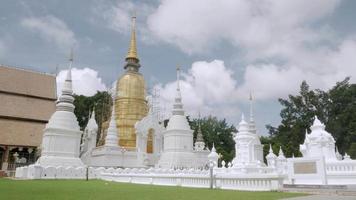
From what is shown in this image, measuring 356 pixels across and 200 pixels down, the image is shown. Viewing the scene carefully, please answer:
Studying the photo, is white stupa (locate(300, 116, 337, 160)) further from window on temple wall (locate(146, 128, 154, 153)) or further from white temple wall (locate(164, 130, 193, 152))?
window on temple wall (locate(146, 128, 154, 153))

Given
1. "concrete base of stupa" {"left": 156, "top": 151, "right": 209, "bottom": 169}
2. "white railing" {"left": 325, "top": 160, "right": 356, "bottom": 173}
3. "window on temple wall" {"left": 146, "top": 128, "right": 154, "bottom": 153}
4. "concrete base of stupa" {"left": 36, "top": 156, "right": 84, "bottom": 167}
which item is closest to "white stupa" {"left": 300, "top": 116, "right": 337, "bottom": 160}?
"white railing" {"left": 325, "top": 160, "right": 356, "bottom": 173}

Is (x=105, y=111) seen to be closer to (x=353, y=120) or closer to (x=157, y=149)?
(x=157, y=149)

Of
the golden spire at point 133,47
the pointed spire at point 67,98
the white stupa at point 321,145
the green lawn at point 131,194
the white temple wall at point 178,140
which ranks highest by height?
the golden spire at point 133,47

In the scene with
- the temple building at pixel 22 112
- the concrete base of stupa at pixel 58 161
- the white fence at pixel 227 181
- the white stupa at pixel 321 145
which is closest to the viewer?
the white fence at pixel 227 181

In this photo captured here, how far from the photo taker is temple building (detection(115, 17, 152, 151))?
1371 inches

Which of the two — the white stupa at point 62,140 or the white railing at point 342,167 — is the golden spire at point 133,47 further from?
the white railing at point 342,167

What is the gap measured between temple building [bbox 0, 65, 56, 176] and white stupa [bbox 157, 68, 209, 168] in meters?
13.5

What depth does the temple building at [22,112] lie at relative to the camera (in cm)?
3319

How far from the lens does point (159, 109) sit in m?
40.5

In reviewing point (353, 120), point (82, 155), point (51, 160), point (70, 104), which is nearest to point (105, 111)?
point (82, 155)

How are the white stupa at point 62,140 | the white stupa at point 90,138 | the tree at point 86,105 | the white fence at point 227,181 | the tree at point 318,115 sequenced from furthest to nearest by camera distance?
the tree at point 86,105 < the tree at point 318,115 < the white stupa at point 90,138 < the white stupa at point 62,140 < the white fence at point 227,181

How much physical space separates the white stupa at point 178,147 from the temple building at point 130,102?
14.6 ft

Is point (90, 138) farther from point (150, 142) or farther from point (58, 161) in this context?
point (58, 161)

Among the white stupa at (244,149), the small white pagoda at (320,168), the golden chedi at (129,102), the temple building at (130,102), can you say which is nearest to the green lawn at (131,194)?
the small white pagoda at (320,168)
